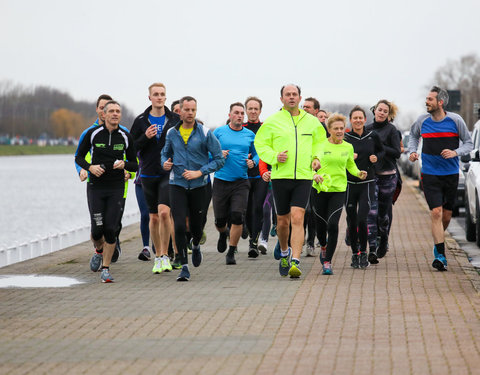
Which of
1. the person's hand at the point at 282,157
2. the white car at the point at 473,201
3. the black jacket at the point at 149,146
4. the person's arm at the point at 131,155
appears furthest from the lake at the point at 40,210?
the person's hand at the point at 282,157

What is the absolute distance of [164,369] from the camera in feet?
21.5

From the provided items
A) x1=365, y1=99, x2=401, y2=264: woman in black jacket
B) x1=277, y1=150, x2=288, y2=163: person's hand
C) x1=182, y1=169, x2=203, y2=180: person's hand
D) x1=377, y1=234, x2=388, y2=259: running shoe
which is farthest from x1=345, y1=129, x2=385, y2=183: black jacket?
x1=182, y1=169, x2=203, y2=180: person's hand

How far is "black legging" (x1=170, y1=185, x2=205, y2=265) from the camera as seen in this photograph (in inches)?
441

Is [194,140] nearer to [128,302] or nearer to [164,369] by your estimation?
[128,302]

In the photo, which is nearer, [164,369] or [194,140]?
[164,369]

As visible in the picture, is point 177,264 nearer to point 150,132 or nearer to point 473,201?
point 150,132

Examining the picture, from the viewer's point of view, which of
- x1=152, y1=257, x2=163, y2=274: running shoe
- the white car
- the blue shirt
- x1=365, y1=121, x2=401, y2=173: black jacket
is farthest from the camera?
the white car

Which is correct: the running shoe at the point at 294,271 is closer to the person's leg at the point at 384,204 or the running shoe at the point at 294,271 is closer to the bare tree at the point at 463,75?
the person's leg at the point at 384,204

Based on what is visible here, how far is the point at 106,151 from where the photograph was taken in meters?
11.2

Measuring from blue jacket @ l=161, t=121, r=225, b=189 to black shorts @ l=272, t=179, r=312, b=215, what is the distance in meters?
0.65

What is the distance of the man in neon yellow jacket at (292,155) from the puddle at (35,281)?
2.28 m

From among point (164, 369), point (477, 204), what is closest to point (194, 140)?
point (164, 369)

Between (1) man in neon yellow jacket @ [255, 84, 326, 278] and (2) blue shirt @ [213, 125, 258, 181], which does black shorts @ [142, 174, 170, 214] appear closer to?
(2) blue shirt @ [213, 125, 258, 181]

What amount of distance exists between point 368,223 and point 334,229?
5.42 feet
